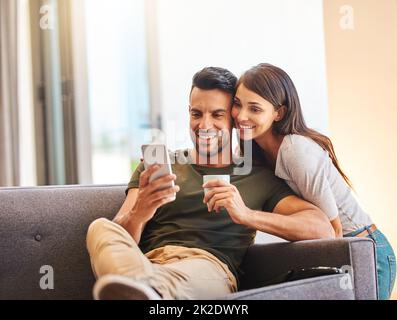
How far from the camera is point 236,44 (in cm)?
317

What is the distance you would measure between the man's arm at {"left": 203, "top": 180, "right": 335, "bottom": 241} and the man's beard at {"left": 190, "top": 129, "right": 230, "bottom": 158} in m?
0.21

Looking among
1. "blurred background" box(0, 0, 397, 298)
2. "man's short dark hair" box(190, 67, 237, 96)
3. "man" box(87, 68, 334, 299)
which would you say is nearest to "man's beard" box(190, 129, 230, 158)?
"man" box(87, 68, 334, 299)

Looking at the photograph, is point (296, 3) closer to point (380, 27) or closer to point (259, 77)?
point (380, 27)

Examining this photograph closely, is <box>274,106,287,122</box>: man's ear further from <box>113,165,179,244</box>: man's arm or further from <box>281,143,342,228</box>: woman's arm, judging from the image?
<box>113,165,179,244</box>: man's arm

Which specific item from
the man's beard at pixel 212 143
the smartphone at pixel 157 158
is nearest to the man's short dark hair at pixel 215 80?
the man's beard at pixel 212 143

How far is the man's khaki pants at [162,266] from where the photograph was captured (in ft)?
4.80

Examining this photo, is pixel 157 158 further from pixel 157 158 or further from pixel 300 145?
pixel 300 145

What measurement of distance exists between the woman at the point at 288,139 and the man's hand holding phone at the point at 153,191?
34 centimetres

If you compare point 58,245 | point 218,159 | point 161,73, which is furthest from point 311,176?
point 161,73

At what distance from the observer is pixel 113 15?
3.82 meters

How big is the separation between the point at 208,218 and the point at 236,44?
1469 mm

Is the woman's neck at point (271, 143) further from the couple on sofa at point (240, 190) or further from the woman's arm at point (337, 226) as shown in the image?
the woman's arm at point (337, 226)

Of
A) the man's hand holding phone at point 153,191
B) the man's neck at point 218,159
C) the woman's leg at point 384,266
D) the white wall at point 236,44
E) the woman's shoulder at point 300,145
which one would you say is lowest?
the woman's leg at point 384,266

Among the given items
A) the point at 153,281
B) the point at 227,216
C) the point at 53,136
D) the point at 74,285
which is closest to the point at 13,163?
the point at 53,136
